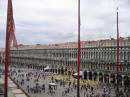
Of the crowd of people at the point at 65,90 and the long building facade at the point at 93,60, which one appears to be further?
the long building facade at the point at 93,60

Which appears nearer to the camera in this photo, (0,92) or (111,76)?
(0,92)

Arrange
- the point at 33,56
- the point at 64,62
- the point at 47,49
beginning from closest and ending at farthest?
the point at 64,62 < the point at 47,49 < the point at 33,56

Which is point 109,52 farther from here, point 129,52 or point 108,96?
point 108,96

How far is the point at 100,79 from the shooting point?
4659cm

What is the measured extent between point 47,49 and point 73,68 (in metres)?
19.5

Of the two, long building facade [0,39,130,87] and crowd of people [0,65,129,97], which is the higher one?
long building facade [0,39,130,87]

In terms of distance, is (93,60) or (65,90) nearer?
(65,90)

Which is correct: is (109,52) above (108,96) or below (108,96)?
above

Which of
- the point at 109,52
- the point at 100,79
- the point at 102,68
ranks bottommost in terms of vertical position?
the point at 100,79

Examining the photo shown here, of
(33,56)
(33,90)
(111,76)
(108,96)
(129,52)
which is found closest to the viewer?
(108,96)

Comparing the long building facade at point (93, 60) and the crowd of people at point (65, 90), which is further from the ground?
the long building facade at point (93, 60)

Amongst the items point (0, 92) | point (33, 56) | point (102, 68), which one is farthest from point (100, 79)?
point (33, 56)

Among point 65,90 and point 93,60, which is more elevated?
point 93,60

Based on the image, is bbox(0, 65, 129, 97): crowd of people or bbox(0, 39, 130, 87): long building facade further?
bbox(0, 39, 130, 87): long building facade
